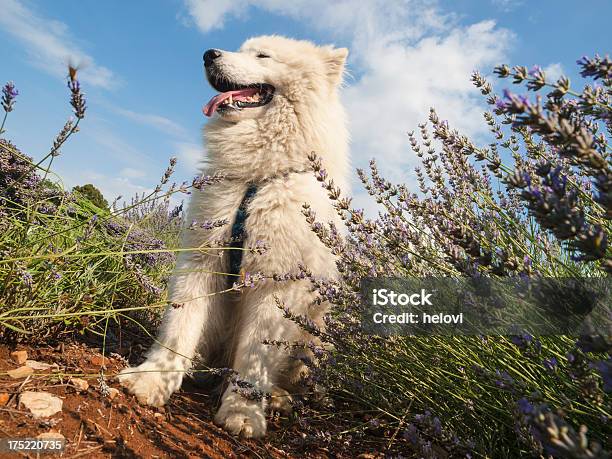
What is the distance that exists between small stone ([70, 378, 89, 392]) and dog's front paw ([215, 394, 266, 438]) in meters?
0.60

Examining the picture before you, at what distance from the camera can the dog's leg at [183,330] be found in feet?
7.26

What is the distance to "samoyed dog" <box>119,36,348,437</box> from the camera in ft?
7.63

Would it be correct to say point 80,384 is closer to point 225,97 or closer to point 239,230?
point 239,230

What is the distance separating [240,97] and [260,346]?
1670 millimetres

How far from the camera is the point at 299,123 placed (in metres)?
2.88

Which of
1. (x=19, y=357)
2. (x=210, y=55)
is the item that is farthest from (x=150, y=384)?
(x=210, y=55)

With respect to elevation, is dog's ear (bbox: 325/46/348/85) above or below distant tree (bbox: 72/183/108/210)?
above

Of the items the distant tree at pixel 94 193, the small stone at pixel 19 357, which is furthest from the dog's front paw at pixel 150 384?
the distant tree at pixel 94 193

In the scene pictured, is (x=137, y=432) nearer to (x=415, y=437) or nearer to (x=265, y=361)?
(x=265, y=361)

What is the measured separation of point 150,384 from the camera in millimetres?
2201

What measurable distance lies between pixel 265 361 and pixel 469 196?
51.4 inches

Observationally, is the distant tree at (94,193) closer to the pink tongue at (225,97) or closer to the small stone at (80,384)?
the pink tongue at (225,97)

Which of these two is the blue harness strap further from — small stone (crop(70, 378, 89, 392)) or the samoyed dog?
small stone (crop(70, 378, 89, 392))

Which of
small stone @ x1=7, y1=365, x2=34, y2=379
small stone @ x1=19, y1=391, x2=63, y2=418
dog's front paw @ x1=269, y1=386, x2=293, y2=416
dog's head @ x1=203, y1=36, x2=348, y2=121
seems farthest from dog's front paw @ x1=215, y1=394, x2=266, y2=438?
dog's head @ x1=203, y1=36, x2=348, y2=121
